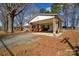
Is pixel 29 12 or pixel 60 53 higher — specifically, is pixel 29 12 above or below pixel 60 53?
above

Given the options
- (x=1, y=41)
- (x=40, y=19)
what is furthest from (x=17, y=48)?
(x=40, y=19)

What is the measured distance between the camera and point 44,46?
4.25 m

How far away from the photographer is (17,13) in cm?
426

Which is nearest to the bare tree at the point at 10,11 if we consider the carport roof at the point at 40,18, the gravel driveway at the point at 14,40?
the gravel driveway at the point at 14,40

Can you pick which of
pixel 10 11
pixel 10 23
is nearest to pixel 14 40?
pixel 10 23

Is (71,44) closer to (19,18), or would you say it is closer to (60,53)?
(60,53)

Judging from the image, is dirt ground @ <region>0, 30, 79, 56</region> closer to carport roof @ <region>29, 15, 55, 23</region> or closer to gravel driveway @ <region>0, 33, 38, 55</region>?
gravel driveway @ <region>0, 33, 38, 55</region>

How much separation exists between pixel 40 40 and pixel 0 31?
0.60m

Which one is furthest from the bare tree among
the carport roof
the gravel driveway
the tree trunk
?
the carport roof

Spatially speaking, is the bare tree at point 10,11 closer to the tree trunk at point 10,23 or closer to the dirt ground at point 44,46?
the tree trunk at point 10,23

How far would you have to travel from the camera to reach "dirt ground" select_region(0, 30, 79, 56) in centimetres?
422

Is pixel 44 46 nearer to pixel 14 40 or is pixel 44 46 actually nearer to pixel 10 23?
pixel 14 40

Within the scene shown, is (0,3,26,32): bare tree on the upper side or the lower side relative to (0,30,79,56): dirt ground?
upper

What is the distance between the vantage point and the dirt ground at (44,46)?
166 inches
